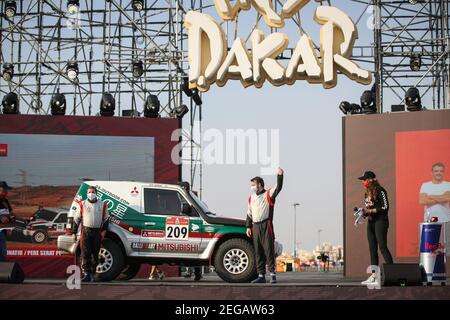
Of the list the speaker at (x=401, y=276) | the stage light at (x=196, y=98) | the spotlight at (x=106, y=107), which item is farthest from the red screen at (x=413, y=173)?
the speaker at (x=401, y=276)

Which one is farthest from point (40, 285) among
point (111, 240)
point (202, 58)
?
point (202, 58)

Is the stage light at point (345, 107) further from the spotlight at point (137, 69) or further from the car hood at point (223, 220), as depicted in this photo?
the car hood at point (223, 220)

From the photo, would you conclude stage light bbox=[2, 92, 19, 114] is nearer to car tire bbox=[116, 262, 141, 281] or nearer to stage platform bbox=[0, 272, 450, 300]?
car tire bbox=[116, 262, 141, 281]

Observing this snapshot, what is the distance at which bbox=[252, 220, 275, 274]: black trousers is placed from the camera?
11242mm

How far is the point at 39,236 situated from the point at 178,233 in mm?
5607

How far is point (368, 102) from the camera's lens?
57.8 ft

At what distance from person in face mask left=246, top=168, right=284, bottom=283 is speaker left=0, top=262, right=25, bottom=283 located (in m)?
3.44

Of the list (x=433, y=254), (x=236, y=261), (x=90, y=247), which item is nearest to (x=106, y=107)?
(x=90, y=247)

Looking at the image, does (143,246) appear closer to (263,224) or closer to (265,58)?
(263,224)

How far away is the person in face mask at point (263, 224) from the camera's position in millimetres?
11297

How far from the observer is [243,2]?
1614cm

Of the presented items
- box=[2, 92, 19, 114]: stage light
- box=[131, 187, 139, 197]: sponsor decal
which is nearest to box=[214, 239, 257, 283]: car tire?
box=[131, 187, 139, 197]: sponsor decal
